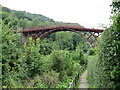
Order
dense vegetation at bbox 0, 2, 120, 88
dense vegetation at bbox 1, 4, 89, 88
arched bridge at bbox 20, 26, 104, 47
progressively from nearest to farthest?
1. dense vegetation at bbox 0, 2, 120, 88
2. dense vegetation at bbox 1, 4, 89, 88
3. arched bridge at bbox 20, 26, 104, 47

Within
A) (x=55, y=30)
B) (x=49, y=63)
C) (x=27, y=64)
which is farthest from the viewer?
(x=55, y=30)

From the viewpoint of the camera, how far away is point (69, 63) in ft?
38.3

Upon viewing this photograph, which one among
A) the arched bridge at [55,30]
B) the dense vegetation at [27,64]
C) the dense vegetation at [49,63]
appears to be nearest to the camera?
the dense vegetation at [49,63]

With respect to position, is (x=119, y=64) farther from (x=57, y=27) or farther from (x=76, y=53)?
(x=57, y=27)

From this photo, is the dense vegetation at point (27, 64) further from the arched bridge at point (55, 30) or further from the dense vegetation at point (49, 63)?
the arched bridge at point (55, 30)

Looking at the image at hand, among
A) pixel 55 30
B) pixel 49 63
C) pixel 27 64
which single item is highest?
pixel 55 30

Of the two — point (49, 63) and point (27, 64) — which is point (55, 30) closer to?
point (49, 63)

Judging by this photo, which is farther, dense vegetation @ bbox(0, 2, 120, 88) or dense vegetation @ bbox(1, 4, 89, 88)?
dense vegetation @ bbox(1, 4, 89, 88)

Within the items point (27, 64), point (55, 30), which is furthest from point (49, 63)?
point (55, 30)

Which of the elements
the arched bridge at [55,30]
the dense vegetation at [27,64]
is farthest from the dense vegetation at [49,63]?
the arched bridge at [55,30]

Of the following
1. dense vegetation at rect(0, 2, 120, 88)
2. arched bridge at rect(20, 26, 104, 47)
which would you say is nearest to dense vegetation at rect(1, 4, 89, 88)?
dense vegetation at rect(0, 2, 120, 88)

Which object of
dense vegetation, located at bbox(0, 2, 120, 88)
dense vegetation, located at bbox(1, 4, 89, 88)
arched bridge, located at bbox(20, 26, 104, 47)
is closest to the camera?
dense vegetation, located at bbox(0, 2, 120, 88)

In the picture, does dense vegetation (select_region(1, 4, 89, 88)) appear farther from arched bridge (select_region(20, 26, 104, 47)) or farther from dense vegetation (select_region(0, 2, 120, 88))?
arched bridge (select_region(20, 26, 104, 47))

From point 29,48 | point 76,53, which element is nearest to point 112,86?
point 29,48
